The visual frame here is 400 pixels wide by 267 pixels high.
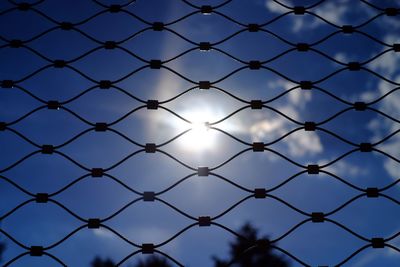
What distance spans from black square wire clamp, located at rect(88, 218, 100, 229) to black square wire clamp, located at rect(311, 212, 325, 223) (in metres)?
0.92

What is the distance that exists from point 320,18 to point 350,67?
1.11ft

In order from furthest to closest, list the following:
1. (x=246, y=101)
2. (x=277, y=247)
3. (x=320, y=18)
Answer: (x=320, y=18)
(x=246, y=101)
(x=277, y=247)

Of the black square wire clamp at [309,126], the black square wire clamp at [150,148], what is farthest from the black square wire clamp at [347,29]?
the black square wire clamp at [150,148]

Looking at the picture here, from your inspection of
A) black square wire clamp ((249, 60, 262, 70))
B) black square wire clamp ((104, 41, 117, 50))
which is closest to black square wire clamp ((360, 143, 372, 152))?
black square wire clamp ((249, 60, 262, 70))

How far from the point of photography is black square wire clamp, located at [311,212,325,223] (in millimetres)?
1721

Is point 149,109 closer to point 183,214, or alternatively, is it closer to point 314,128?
point 183,214

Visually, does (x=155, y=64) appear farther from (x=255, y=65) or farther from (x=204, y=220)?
(x=204, y=220)

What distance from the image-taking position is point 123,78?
6.51ft

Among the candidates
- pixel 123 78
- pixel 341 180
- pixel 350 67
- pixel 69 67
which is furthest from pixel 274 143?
pixel 69 67

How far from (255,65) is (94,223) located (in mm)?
1071

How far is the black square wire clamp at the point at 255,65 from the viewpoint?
2.00 metres

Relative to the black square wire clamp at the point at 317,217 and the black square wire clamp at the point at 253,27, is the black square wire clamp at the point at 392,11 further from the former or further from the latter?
the black square wire clamp at the point at 317,217

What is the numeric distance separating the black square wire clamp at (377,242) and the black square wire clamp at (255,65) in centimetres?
95

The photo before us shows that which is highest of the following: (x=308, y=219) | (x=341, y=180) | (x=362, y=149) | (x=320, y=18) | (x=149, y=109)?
(x=320, y=18)
